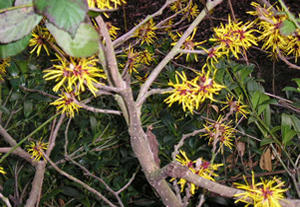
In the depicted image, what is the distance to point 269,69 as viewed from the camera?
66.2 inches

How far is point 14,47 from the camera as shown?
30 centimetres

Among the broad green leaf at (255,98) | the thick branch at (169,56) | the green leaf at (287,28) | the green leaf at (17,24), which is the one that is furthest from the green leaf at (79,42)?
the broad green leaf at (255,98)

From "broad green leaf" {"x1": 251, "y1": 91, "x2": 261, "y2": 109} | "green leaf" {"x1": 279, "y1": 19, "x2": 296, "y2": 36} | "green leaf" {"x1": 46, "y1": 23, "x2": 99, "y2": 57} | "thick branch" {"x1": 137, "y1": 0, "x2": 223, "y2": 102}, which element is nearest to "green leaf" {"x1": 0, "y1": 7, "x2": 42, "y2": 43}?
"green leaf" {"x1": 46, "y1": 23, "x2": 99, "y2": 57}

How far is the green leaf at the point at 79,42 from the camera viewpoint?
0.91 ft

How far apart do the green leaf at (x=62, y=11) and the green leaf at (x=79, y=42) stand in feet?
0.09

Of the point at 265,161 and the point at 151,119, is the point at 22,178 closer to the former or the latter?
the point at 151,119

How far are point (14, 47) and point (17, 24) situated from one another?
31 mm

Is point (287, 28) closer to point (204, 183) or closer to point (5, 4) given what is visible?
point (204, 183)

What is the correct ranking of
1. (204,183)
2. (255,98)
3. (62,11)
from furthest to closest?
1. (255,98)
2. (204,183)
3. (62,11)

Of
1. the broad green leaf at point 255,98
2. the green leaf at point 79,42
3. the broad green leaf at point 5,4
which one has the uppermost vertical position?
the broad green leaf at point 5,4

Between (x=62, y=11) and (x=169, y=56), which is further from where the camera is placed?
(x=169, y=56)

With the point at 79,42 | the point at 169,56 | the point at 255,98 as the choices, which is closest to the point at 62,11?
the point at 79,42

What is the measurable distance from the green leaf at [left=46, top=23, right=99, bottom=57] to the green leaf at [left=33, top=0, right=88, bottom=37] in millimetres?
27

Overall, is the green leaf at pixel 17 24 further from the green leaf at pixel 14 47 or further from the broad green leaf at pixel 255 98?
the broad green leaf at pixel 255 98
